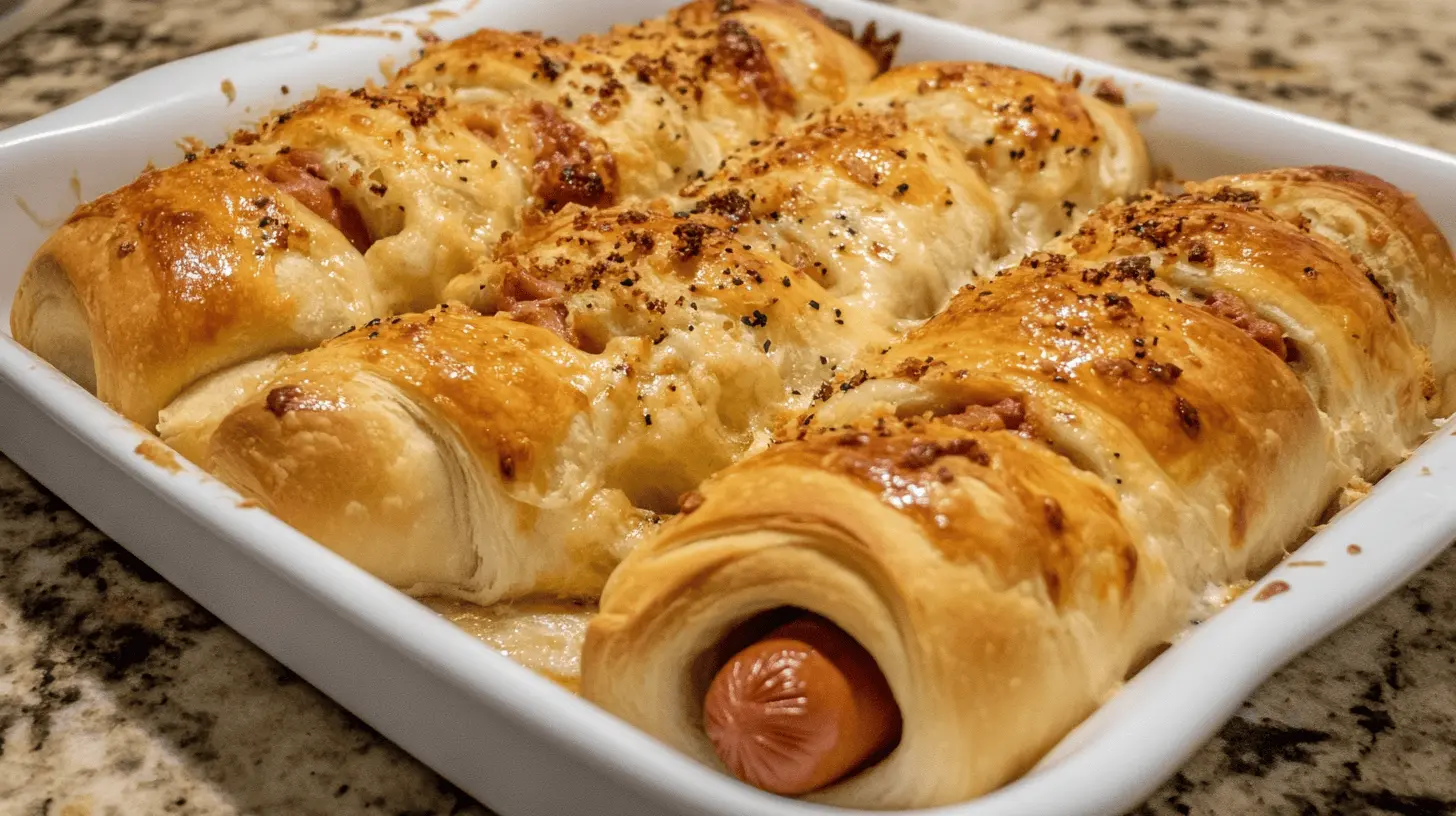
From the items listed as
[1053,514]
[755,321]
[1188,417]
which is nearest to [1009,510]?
[1053,514]

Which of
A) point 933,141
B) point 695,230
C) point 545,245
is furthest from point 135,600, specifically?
point 933,141

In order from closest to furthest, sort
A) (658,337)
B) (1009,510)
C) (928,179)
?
(1009,510), (658,337), (928,179)

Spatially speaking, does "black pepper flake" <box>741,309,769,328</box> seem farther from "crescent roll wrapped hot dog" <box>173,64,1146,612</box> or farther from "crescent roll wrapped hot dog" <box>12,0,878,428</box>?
"crescent roll wrapped hot dog" <box>12,0,878,428</box>

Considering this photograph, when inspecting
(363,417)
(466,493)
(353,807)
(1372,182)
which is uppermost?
(1372,182)

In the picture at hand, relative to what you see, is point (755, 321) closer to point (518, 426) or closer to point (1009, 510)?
point (518, 426)

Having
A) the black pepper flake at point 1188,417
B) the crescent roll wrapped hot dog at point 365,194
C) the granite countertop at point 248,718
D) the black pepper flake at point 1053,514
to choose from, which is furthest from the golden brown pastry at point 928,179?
the granite countertop at point 248,718

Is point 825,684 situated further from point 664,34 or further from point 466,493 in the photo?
point 664,34

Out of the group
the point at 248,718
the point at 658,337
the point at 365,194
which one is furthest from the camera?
the point at 365,194

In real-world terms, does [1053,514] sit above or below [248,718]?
above
